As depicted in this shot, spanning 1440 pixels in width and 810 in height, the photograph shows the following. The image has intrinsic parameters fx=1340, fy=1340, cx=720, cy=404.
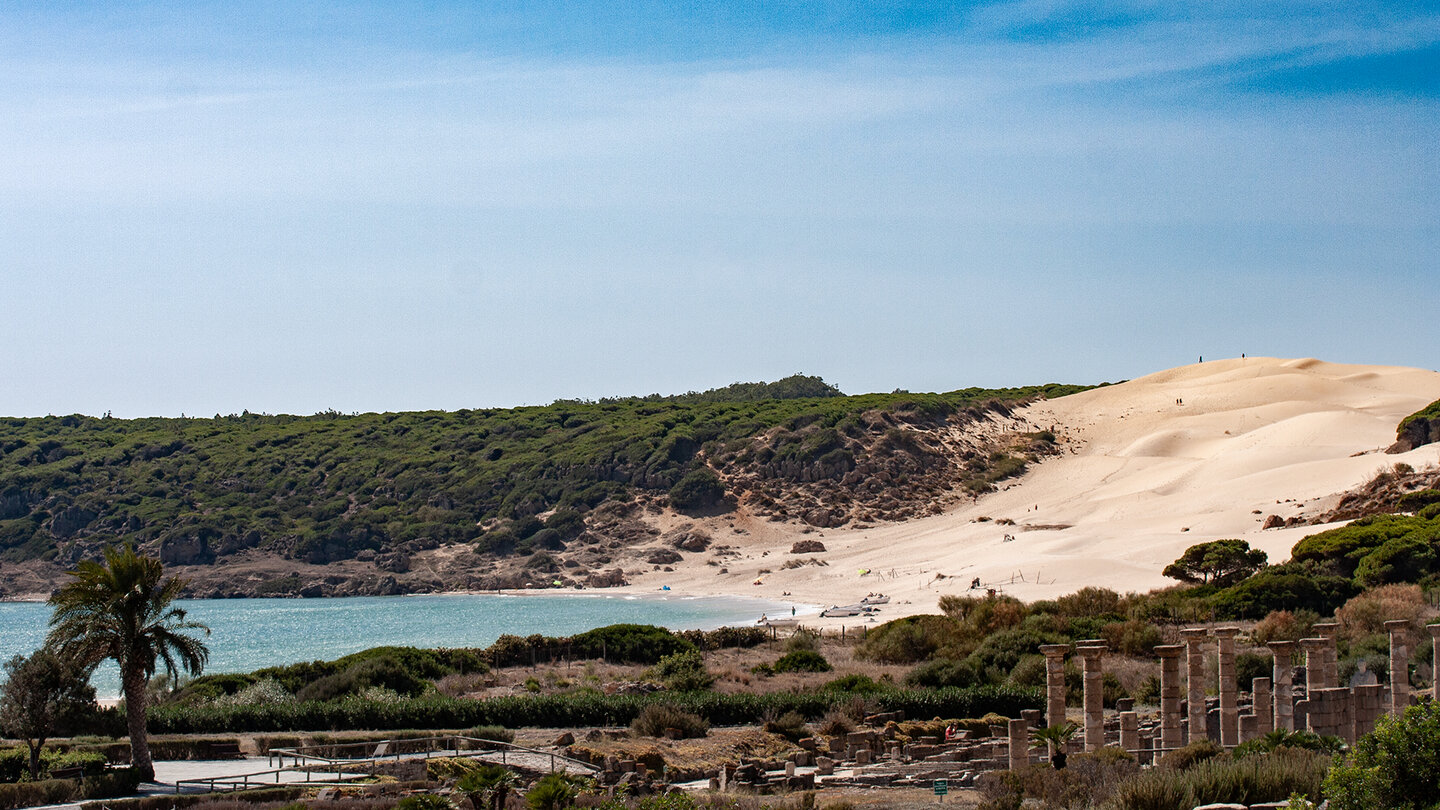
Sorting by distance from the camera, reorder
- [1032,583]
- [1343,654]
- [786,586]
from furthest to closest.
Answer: [786,586] → [1032,583] → [1343,654]

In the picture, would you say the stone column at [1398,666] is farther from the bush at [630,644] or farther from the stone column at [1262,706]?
the bush at [630,644]

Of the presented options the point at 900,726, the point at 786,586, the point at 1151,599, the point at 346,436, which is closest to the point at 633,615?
the point at 786,586

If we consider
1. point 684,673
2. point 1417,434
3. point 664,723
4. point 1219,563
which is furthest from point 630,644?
point 1417,434

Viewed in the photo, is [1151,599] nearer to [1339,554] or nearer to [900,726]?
[1339,554]

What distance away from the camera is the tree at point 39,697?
22281 mm

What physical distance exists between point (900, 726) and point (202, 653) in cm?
1351

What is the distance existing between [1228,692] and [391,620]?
52898 millimetres

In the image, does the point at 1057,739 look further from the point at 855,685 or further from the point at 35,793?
the point at 35,793

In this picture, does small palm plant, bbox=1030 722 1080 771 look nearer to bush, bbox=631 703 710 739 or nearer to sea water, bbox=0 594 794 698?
bush, bbox=631 703 710 739

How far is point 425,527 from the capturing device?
3735 inches

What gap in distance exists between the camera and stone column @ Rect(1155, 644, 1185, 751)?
21.0m

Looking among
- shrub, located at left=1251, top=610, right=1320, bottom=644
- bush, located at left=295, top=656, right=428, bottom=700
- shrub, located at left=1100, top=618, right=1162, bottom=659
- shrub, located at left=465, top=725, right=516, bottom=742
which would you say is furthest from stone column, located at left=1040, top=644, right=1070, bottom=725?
bush, located at left=295, top=656, right=428, bottom=700

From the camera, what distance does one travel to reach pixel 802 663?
38.1 m

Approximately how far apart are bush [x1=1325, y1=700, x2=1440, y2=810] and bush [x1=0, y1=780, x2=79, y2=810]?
17.6 meters
